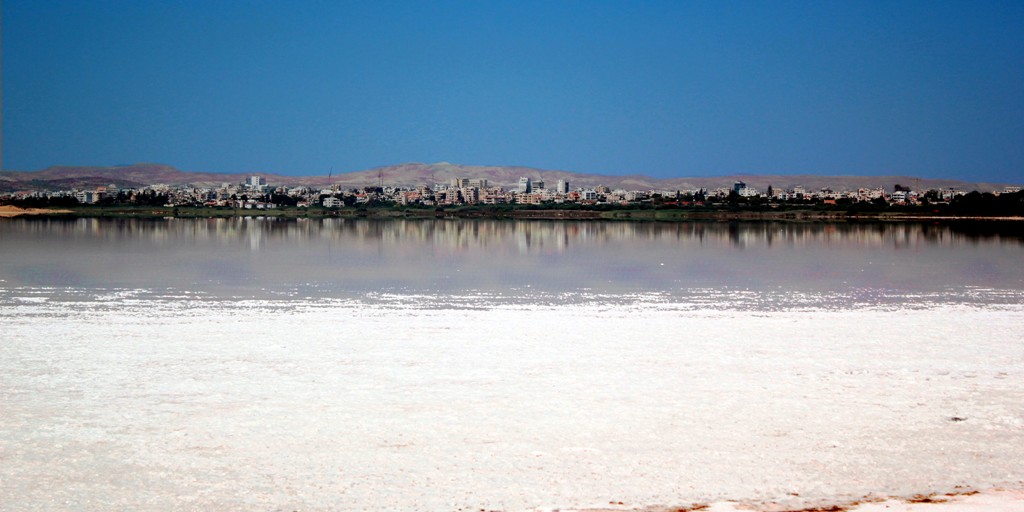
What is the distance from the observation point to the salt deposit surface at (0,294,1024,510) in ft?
15.5

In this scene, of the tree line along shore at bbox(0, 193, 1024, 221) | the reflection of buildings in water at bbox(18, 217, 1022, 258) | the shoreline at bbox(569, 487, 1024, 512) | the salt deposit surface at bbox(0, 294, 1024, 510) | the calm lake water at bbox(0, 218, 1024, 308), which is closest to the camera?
the shoreline at bbox(569, 487, 1024, 512)

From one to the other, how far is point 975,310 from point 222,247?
20969 mm

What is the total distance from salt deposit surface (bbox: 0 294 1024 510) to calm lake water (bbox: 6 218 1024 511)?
0.02 meters

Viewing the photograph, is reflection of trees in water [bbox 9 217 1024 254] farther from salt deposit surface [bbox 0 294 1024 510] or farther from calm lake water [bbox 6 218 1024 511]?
salt deposit surface [bbox 0 294 1024 510]

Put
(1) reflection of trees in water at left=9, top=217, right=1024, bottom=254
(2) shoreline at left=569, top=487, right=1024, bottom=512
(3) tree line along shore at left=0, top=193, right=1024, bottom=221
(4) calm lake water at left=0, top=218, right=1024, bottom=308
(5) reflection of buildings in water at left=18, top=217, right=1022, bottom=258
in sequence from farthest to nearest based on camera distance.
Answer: (3) tree line along shore at left=0, top=193, right=1024, bottom=221 → (1) reflection of trees in water at left=9, top=217, right=1024, bottom=254 → (5) reflection of buildings in water at left=18, top=217, right=1022, bottom=258 → (4) calm lake water at left=0, top=218, right=1024, bottom=308 → (2) shoreline at left=569, top=487, right=1024, bottom=512

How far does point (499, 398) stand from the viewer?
6539 mm

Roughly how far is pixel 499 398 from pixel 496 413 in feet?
1.43

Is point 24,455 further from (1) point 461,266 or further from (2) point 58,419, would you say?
(1) point 461,266

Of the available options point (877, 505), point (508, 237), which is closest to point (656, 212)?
point (508, 237)

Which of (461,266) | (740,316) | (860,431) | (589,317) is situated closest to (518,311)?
(589,317)

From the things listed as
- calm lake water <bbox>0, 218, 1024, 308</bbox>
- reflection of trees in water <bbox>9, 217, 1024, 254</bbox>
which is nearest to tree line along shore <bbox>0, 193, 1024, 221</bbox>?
reflection of trees in water <bbox>9, 217, 1024, 254</bbox>

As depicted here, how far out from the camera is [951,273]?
18328 millimetres

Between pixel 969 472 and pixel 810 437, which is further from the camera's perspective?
pixel 810 437

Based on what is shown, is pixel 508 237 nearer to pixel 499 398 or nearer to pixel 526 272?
pixel 526 272
